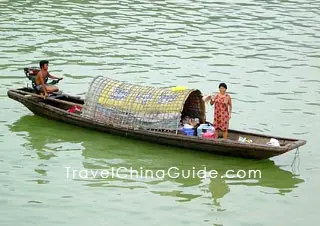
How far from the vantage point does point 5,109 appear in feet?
54.2

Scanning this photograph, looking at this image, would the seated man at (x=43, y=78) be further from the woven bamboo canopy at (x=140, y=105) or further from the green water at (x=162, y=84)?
the woven bamboo canopy at (x=140, y=105)

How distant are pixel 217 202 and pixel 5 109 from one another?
256 inches

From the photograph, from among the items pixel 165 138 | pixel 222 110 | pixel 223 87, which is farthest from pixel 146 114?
pixel 223 87

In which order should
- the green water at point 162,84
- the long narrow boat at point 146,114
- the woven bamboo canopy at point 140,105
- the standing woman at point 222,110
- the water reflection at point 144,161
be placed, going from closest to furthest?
1. the green water at point 162,84
2. the water reflection at point 144,161
3. the long narrow boat at point 146,114
4. the standing woman at point 222,110
5. the woven bamboo canopy at point 140,105

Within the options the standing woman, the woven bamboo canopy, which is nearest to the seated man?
the woven bamboo canopy

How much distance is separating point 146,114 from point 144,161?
1.08m

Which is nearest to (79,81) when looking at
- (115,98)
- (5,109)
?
(5,109)

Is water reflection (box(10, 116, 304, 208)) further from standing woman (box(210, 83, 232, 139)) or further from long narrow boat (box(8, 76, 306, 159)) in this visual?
standing woman (box(210, 83, 232, 139))

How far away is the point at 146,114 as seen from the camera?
14.3m

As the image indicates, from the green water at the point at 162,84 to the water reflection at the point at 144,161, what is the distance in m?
0.03

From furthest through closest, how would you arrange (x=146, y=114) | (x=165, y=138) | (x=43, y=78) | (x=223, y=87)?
(x=43, y=78), (x=146, y=114), (x=165, y=138), (x=223, y=87)

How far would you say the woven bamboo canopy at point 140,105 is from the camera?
1413 centimetres

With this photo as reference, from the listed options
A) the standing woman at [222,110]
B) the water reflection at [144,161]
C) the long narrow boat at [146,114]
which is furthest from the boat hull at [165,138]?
the standing woman at [222,110]

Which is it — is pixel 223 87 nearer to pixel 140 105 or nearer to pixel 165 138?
pixel 165 138
